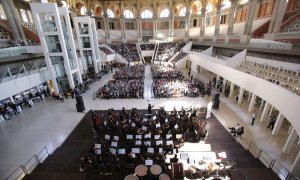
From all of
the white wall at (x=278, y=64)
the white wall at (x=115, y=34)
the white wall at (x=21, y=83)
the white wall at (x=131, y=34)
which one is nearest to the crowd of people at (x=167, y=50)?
the white wall at (x=131, y=34)

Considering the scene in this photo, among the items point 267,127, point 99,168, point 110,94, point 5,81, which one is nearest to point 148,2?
point 110,94

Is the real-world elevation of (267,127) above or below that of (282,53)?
below

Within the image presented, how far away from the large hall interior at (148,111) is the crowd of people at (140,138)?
0.06 m

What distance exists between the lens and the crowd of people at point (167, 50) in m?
32.0

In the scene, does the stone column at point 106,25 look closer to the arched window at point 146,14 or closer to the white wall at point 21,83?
the arched window at point 146,14

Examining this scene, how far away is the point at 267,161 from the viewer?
743cm

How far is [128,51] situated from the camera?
33.4 meters

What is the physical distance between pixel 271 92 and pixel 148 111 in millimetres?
7972

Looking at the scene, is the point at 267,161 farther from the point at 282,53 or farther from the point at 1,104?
the point at 1,104

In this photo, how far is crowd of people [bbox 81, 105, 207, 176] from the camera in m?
7.13

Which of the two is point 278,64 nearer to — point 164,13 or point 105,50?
point 105,50

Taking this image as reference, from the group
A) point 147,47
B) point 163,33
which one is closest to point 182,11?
point 163,33

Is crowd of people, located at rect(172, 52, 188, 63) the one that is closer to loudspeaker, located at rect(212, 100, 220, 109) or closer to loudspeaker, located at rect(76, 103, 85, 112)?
loudspeaker, located at rect(212, 100, 220, 109)

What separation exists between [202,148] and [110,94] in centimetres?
1032
